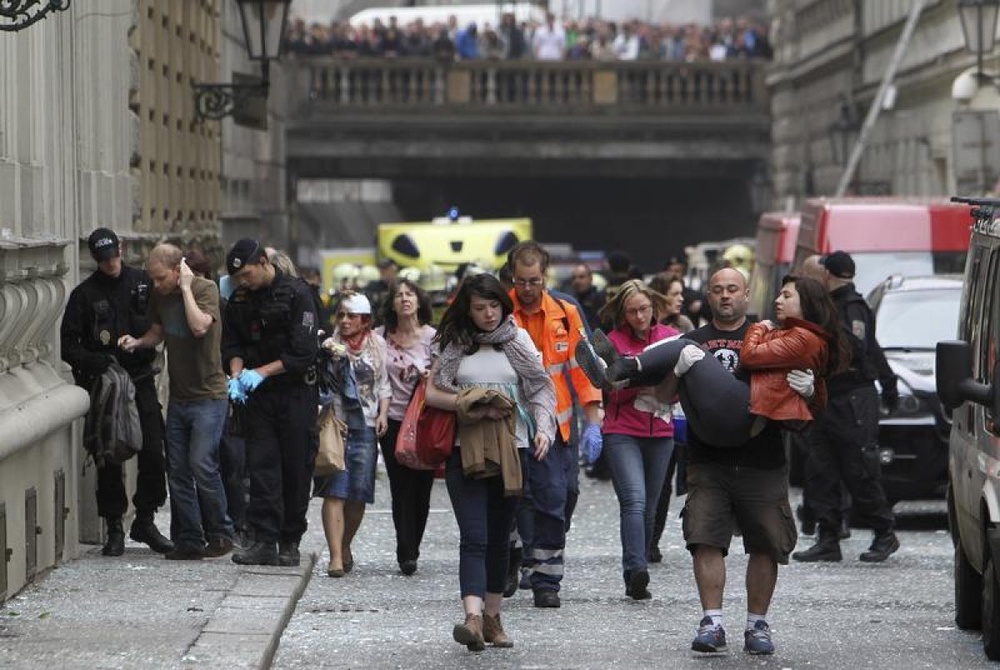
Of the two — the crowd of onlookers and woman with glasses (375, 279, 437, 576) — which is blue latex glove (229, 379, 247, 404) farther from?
the crowd of onlookers

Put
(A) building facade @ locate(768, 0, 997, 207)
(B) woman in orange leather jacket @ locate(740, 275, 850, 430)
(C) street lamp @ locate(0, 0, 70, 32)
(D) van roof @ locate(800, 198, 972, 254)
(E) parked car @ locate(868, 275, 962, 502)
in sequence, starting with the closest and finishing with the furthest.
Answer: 1. (C) street lamp @ locate(0, 0, 70, 32)
2. (B) woman in orange leather jacket @ locate(740, 275, 850, 430)
3. (E) parked car @ locate(868, 275, 962, 502)
4. (D) van roof @ locate(800, 198, 972, 254)
5. (A) building facade @ locate(768, 0, 997, 207)

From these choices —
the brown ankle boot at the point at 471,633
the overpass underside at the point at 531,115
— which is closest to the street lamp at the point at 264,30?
the brown ankle boot at the point at 471,633

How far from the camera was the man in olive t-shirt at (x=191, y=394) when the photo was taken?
15.1m

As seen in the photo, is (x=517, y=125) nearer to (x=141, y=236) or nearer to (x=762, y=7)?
(x=762, y=7)

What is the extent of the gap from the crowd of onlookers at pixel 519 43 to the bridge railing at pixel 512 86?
0.26 m

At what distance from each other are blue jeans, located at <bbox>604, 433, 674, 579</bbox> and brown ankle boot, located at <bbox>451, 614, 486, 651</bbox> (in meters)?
2.40

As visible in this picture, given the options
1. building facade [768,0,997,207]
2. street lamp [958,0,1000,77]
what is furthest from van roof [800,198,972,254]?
street lamp [958,0,1000,77]

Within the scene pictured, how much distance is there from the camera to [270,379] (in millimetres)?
14656

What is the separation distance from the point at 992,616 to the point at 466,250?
25310 mm

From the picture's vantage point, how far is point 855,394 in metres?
16.4

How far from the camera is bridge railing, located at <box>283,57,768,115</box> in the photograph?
60500 mm

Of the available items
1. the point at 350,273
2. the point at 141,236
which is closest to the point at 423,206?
the point at 350,273

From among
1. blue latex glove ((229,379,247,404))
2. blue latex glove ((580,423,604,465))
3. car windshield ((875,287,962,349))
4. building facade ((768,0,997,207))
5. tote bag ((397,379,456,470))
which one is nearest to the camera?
tote bag ((397,379,456,470))

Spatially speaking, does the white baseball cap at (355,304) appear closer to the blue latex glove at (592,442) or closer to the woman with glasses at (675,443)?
the woman with glasses at (675,443)
